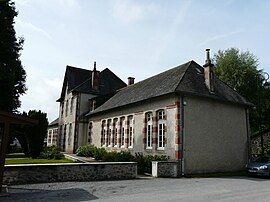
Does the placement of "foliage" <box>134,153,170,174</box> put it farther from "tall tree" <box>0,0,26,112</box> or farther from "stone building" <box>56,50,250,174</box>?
"tall tree" <box>0,0,26,112</box>

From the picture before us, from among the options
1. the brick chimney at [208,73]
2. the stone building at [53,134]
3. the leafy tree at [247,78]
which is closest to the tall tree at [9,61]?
the brick chimney at [208,73]

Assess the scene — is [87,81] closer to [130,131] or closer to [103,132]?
[103,132]

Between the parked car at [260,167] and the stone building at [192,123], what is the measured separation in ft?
6.61

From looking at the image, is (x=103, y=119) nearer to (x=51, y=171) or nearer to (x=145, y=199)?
(x=51, y=171)

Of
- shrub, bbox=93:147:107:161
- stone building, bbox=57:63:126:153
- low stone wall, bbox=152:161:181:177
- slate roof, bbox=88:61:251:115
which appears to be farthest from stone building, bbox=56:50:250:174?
stone building, bbox=57:63:126:153

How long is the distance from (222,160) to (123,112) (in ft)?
28.0

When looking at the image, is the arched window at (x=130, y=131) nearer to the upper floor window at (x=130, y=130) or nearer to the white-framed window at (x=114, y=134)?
the upper floor window at (x=130, y=130)

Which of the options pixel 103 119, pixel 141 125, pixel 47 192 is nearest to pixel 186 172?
pixel 141 125

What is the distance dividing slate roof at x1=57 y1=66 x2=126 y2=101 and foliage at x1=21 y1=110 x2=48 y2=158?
6636mm

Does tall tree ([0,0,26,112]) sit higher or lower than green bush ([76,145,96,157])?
higher

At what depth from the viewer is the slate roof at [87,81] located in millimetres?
33219

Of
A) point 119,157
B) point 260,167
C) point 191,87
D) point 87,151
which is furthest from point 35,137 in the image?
point 260,167

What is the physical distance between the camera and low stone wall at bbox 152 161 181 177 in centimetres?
1584

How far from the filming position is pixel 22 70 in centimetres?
2202
